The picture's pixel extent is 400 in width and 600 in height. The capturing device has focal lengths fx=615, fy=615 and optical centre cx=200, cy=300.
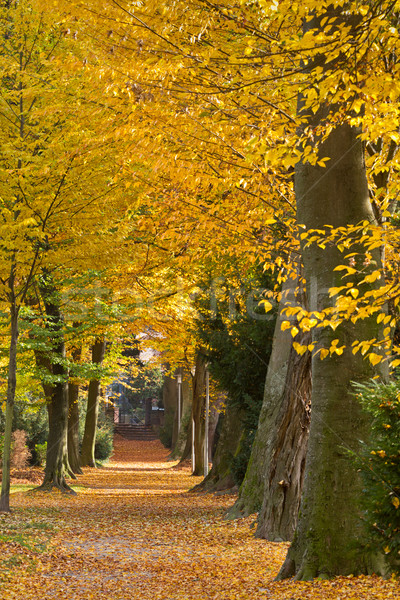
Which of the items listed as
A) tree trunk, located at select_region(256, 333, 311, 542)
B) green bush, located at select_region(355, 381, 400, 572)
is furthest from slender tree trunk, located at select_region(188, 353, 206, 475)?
green bush, located at select_region(355, 381, 400, 572)

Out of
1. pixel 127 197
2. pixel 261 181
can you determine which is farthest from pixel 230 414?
pixel 261 181

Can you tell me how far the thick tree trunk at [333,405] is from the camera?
18.9ft

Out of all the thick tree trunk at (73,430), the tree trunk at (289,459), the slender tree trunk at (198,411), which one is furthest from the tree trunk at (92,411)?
the tree trunk at (289,459)

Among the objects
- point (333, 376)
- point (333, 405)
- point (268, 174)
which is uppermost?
point (268, 174)

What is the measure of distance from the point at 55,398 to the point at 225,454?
4870 mm

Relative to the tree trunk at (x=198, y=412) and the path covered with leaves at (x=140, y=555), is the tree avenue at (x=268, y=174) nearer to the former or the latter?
the path covered with leaves at (x=140, y=555)

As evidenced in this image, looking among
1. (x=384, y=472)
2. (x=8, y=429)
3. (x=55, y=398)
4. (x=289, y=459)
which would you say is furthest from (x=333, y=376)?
(x=55, y=398)

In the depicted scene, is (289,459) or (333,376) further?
(289,459)

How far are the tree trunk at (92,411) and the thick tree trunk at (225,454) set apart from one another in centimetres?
743

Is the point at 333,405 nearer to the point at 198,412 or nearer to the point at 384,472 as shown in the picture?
the point at 384,472

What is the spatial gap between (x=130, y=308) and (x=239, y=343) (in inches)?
220

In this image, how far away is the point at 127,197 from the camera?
13.8 metres

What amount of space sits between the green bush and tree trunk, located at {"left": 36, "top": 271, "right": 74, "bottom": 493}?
1118 centimetres

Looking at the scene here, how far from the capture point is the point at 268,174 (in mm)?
8586
